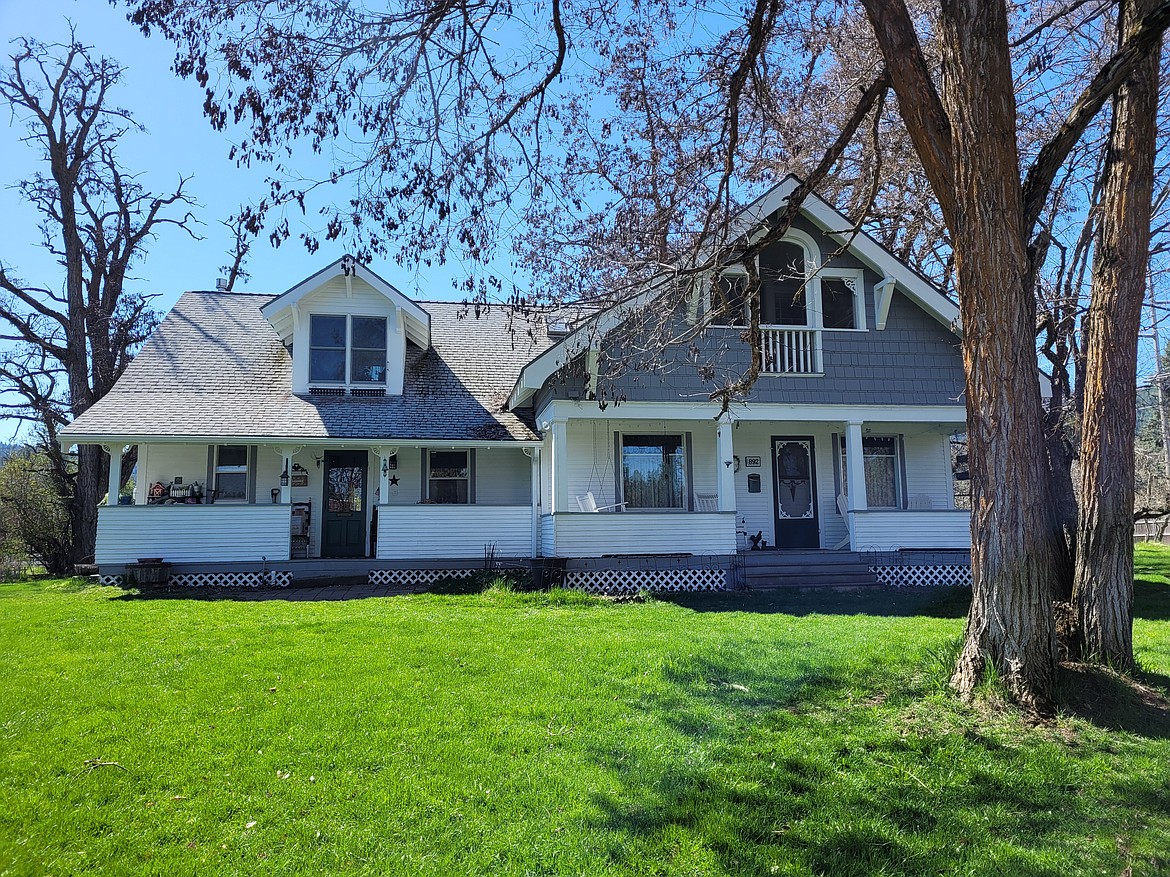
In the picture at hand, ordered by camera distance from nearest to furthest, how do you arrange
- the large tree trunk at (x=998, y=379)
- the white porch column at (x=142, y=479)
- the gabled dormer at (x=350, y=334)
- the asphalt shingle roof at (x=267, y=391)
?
the large tree trunk at (x=998, y=379) → the asphalt shingle roof at (x=267, y=391) → the white porch column at (x=142, y=479) → the gabled dormer at (x=350, y=334)

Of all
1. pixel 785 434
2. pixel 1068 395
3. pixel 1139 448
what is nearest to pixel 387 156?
pixel 785 434

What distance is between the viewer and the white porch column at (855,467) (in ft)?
46.1

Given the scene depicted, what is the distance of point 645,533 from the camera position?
13.5 meters

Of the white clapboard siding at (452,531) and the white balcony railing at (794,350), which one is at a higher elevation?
the white balcony railing at (794,350)

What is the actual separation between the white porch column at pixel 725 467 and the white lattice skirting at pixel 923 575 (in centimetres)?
285

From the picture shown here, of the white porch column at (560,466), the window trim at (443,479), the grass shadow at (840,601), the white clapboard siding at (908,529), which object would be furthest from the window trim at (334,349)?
the white clapboard siding at (908,529)

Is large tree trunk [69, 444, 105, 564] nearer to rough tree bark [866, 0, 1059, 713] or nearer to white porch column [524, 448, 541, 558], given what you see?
white porch column [524, 448, 541, 558]

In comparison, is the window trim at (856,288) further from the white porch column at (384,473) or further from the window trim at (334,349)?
the window trim at (334,349)

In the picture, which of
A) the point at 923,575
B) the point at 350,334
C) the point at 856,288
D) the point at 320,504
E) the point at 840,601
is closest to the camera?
the point at 840,601

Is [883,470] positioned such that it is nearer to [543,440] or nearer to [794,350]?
[794,350]

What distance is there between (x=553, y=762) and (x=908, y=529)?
37.6 feet

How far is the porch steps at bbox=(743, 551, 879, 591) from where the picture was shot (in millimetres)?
13242

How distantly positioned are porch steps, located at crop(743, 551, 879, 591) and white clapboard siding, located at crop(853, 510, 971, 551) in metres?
0.61

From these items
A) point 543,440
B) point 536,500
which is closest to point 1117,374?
point 543,440
